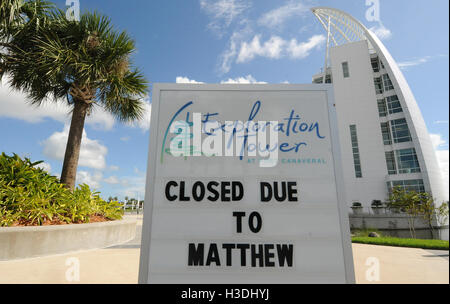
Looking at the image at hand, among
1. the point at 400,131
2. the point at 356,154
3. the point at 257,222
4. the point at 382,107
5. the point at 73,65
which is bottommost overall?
the point at 257,222

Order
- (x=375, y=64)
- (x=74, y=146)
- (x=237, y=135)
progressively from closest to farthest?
(x=237, y=135)
(x=74, y=146)
(x=375, y=64)

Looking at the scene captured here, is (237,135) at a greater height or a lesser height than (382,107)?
lesser

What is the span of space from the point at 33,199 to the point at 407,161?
1684 inches

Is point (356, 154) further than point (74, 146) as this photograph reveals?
Yes

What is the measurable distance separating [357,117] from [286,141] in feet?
134

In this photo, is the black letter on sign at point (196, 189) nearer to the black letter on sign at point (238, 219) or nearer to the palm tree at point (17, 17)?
the black letter on sign at point (238, 219)

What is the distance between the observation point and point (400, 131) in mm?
34531

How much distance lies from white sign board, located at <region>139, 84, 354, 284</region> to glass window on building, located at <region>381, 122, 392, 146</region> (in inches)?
1604

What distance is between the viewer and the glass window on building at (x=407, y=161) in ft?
106

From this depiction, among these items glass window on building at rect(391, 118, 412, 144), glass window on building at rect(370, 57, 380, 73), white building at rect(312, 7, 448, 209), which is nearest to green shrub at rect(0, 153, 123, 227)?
white building at rect(312, 7, 448, 209)

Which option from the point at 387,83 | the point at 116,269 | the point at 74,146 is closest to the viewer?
the point at 116,269

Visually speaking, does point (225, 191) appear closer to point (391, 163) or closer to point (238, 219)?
point (238, 219)

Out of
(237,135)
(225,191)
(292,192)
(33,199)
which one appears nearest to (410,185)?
(292,192)

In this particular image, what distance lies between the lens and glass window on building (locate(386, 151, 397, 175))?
33.8m
